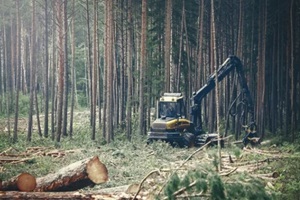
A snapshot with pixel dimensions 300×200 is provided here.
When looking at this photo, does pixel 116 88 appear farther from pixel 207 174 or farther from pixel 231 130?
pixel 207 174

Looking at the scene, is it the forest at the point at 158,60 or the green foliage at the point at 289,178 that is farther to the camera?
the forest at the point at 158,60

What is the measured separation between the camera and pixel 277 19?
84.1 ft

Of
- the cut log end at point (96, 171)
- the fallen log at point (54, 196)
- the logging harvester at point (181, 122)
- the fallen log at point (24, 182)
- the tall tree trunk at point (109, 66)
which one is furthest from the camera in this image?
the tall tree trunk at point (109, 66)

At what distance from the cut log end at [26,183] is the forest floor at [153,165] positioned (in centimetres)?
150

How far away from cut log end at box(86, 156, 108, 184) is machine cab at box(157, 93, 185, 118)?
968cm

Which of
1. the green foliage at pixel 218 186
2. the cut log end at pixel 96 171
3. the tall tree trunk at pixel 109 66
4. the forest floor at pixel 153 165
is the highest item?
the tall tree trunk at pixel 109 66

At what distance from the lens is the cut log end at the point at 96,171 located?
9102 mm

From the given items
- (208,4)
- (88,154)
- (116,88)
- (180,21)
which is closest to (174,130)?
(88,154)

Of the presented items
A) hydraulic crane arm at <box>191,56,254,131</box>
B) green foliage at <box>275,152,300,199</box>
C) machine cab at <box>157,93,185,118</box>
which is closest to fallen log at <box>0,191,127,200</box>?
green foliage at <box>275,152,300,199</box>

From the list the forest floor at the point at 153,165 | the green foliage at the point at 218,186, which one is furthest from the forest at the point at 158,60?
the green foliage at the point at 218,186

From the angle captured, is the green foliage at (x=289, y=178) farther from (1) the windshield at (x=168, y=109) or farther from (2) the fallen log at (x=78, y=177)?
(1) the windshield at (x=168, y=109)

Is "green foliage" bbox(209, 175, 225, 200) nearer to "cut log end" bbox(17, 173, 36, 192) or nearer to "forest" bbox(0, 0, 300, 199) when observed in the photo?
"cut log end" bbox(17, 173, 36, 192)

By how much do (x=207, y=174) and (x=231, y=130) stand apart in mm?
20566

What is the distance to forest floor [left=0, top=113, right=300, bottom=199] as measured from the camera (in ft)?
22.5
